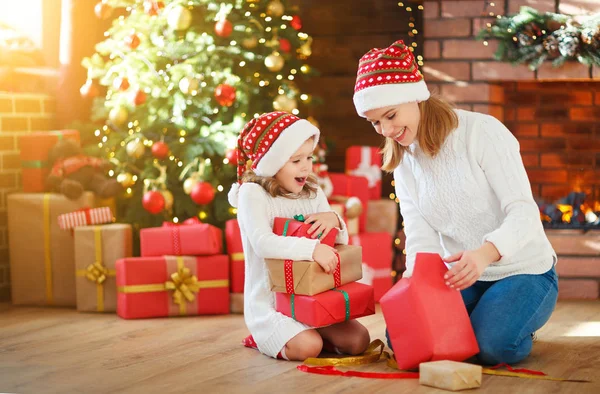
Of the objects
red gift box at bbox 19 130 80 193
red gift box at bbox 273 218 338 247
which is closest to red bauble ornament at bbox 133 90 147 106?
red gift box at bbox 19 130 80 193

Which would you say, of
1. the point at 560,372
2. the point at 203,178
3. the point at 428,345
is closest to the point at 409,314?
the point at 428,345

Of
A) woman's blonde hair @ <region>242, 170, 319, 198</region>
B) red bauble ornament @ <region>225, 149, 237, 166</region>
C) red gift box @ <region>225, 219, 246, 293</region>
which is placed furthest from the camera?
red bauble ornament @ <region>225, 149, 237, 166</region>

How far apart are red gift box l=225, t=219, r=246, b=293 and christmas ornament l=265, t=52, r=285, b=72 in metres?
0.70

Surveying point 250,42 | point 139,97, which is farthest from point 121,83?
point 250,42

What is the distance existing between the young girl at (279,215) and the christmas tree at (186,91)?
34.8 inches

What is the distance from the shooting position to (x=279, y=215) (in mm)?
2584

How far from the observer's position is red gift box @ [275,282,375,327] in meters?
2.38

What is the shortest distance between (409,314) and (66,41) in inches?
96.8

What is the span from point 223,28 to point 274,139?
1.13 metres

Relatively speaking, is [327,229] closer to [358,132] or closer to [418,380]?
[418,380]

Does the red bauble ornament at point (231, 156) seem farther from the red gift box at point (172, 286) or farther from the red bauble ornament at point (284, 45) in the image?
the red bauble ornament at point (284, 45)

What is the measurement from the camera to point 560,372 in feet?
7.52

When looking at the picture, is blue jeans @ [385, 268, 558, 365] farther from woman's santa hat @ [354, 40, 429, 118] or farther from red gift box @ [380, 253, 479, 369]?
woman's santa hat @ [354, 40, 429, 118]

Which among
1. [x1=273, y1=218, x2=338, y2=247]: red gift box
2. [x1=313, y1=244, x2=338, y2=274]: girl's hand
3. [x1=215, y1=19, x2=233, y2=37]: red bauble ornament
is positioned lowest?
[x1=313, y1=244, x2=338, y2=274]: girl's hand
